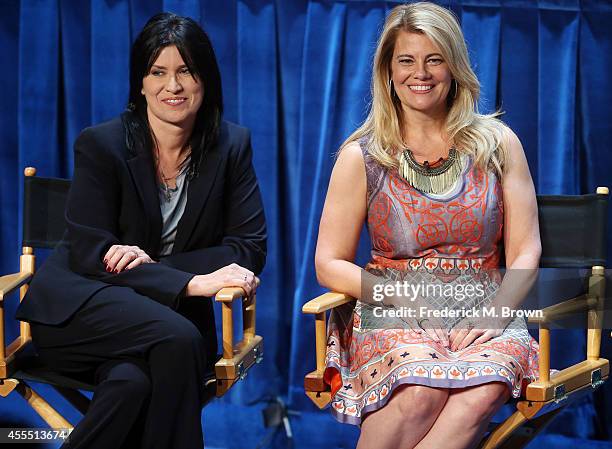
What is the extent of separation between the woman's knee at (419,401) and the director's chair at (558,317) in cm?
29

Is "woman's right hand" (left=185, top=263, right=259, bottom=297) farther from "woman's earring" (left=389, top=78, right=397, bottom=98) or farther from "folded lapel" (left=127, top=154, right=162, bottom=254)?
"woman's earring" (left=389, top=78, right=397, bottom=98)

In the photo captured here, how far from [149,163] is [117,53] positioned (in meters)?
1.21

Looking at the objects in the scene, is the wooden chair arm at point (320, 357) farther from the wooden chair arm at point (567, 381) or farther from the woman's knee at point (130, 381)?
the wooden chair arm at point (567, 381)

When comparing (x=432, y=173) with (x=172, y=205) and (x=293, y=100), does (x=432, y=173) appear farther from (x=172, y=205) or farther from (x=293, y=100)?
(x=293, y=100)

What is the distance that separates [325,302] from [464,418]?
0.54 meters

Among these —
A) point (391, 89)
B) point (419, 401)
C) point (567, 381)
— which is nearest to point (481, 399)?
point (419, 401)

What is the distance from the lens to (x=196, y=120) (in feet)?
11.1

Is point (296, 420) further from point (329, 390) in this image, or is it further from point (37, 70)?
point (37, 70)

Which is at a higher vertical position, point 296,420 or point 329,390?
point 329,390

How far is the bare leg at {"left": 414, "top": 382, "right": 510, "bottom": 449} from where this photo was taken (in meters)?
2.86

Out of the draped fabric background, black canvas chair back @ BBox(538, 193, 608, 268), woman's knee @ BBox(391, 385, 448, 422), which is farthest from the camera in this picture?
the draped fabric background

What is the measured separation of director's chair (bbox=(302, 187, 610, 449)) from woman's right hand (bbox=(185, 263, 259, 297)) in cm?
23

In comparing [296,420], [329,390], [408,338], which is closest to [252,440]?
[296,420]

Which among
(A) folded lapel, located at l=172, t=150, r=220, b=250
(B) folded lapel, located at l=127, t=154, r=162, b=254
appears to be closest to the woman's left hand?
(A) folded lapel, located at l=172, t=150, r=220, b=250
